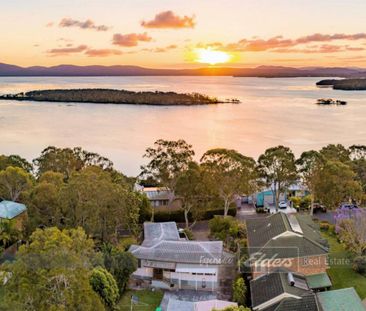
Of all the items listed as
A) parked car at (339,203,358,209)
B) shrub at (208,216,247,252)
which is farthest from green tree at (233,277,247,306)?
parked car at (339,203,358,209)

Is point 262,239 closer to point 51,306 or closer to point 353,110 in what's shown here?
point 51,306

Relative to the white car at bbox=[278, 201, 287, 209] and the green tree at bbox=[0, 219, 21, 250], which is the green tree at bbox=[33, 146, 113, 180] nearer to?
the green tree at bbox=[0, 219, 21, 250]

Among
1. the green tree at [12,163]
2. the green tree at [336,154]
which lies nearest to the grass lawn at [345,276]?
the green tree at [336,154]

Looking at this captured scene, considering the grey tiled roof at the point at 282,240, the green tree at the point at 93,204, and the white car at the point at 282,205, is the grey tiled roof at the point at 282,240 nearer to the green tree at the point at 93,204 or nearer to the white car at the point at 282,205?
the green tree at the point at 93,204

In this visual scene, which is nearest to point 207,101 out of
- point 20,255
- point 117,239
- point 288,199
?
point 288,199

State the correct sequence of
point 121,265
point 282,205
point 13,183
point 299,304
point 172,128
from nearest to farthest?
point 299,304
point 121,265
point 13,183
point 282,205
point 172,128

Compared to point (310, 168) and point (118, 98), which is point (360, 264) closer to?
point (310, 168)

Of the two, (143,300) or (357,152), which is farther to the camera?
(357,152)

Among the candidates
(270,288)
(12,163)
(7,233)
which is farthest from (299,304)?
(12,163)
